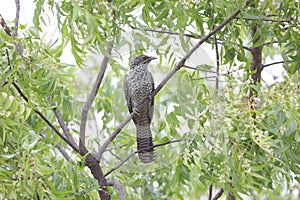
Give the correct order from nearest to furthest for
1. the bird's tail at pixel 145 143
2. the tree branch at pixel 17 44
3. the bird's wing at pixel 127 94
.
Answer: the tree branch at pixel 17 44
the bird's tail at pixel 145 143
the bird's wing at pixel 127 94

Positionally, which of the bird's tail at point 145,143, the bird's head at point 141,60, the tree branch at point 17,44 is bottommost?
the bird's tail at point 145,143

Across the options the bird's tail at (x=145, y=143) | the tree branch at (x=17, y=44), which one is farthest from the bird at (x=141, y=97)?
the tree branch at (x=17, y=44)

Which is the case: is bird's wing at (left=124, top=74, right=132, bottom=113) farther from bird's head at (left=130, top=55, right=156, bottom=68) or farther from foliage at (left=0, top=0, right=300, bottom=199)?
foliage at (left=0, top=0, right=300, bottom=199)

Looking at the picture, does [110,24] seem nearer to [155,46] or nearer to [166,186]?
[155,46]

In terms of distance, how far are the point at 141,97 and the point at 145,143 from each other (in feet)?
0.78

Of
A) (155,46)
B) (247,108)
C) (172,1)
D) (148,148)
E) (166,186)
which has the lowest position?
(166,186)

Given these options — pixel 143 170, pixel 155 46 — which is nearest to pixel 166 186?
pixel 143 170

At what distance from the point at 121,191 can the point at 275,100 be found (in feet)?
4.03

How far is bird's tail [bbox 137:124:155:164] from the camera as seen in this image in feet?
10.0

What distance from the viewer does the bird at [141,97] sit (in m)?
3.12

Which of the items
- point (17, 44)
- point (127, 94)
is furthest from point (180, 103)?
point (127, 94)

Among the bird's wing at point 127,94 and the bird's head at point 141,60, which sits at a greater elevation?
the bird's head at point 141,60

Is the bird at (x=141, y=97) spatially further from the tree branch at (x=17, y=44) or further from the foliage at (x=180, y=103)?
the tree branch at (x=17, y=44)

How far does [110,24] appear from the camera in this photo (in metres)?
2.36
